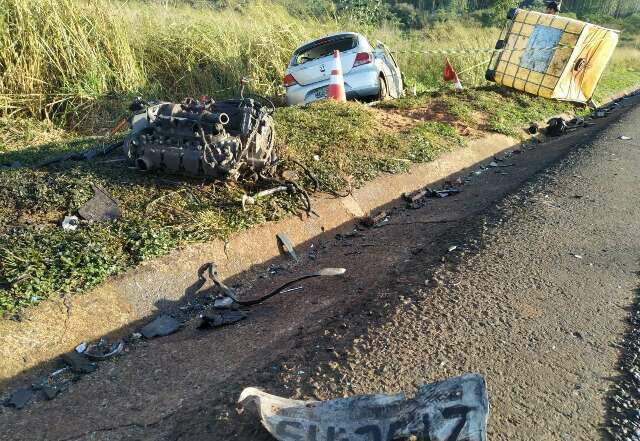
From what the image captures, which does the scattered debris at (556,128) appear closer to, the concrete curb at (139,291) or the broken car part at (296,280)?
the concrete curb at (139,291)

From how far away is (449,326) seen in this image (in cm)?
296

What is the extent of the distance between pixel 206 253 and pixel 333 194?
1.75 meters

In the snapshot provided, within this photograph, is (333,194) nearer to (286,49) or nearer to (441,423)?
(441,423)

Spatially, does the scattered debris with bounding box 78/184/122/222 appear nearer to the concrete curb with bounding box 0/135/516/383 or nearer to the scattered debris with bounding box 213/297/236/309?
the concrete curb with bounding box 0/135/516/383

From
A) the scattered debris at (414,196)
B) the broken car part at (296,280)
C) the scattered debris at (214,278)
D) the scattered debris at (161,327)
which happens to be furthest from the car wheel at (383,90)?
the scattered debris at (161,327)

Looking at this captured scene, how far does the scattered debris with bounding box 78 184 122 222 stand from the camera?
435 centimetres

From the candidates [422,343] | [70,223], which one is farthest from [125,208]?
[422,343]

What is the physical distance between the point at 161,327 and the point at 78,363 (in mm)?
572

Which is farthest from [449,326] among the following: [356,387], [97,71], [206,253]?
[97,71]

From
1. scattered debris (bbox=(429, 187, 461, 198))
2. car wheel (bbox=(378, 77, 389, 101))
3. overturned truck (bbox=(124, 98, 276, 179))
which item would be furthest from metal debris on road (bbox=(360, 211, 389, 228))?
car wheel (bbox=(378, 77, 389, 101))

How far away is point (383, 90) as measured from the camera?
30.8ft

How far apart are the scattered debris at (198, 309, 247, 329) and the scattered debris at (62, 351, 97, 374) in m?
0.72

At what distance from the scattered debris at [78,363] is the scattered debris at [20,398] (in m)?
0.26

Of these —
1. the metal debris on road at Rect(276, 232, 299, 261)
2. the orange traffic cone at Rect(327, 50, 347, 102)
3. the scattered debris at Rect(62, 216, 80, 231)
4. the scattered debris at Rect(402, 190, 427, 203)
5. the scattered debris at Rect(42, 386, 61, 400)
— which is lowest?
the scattered debris at Rect(402, 190, 427, 203)
